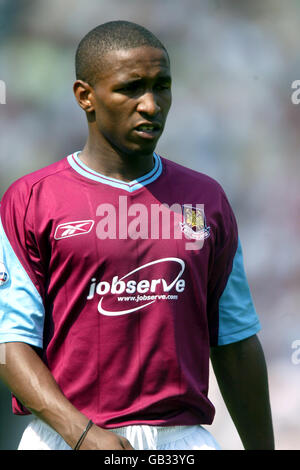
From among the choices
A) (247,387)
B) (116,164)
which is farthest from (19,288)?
(247,387)

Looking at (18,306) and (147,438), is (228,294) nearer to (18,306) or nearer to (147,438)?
(147,438)

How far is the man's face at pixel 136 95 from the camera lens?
7.45 ft

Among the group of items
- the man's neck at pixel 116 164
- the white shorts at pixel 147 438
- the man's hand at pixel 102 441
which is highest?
the man's neck at pixel 116 164

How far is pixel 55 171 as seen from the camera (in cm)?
244

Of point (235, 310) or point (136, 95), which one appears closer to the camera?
point (136, 95)

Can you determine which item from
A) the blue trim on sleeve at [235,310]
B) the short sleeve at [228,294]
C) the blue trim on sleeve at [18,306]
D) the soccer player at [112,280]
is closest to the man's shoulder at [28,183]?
the soccer player at [112,280]

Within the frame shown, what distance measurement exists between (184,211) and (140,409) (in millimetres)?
588

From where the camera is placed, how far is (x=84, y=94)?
241 centimetres

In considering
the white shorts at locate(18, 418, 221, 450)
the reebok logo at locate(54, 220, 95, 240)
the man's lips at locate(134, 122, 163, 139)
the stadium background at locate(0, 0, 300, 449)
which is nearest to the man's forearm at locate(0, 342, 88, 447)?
the white shorts at locate(18, 418, 221, 450)

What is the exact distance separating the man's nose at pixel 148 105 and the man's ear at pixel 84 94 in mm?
193

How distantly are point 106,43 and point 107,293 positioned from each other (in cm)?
71

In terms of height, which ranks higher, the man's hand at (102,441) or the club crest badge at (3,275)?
the club crest badge at (3,275)

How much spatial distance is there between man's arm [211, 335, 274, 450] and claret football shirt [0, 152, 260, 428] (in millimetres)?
245

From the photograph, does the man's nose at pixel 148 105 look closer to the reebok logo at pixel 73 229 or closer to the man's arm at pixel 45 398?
the reebok logo at pixel 73 229
